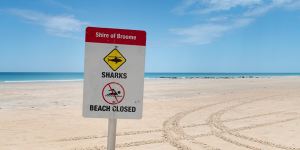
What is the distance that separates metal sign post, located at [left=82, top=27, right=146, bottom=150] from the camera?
3252 millimetres

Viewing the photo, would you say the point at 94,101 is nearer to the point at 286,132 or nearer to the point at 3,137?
the point at 3,137

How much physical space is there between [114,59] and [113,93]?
13.7 inches

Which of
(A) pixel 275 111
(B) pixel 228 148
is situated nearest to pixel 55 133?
(B) pixel 228 148

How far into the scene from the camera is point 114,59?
10.8 feet

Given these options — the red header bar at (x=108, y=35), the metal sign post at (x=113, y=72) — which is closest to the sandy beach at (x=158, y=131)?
the metal sign post at (x=113, y=72)

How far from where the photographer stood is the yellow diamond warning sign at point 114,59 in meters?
3.27

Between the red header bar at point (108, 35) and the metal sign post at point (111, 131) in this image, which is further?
the metal sign post at point (111, 131)

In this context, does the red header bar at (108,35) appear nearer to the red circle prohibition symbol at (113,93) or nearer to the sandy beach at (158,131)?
the red circle prohibition symbol at (113,93)

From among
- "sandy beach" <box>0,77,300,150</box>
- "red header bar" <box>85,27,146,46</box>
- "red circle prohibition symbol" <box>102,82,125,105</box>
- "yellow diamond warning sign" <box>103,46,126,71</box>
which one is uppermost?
"red header bar" <box>85,27,146,46</box>

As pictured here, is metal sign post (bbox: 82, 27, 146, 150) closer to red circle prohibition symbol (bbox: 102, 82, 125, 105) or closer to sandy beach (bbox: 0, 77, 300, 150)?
red circle prohibition symbol (bbox: 102, 82, 125, 105)

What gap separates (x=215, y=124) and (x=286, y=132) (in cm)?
225

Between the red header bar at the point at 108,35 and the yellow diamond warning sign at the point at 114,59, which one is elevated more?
the red header bar at the point at 108,35

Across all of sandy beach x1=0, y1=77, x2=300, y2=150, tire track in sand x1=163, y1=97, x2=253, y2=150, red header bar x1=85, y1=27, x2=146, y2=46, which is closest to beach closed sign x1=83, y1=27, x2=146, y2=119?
red header bar x1=85, y1=27, x2=146, y2=46

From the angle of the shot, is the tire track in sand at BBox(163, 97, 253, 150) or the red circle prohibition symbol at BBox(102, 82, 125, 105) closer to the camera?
the red circle prohibition symbol at BBox(102, 82, 125, 105)
